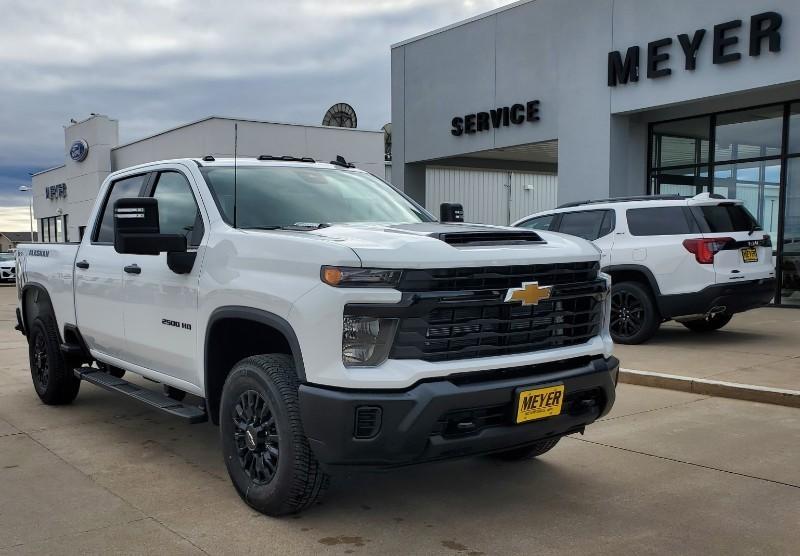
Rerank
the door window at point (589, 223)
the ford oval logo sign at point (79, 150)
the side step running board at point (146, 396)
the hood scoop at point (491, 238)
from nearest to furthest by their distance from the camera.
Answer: the hood scoop at point (491, 238) → the side step running board at point (146, 396) → the door window at point (589, 223) → the ford oval logo sign at point (79, 150)

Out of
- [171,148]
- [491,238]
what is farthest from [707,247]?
[171,148]

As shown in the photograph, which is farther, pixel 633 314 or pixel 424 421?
pixel 633 314

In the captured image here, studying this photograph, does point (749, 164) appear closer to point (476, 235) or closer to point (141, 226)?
point (476, 235)

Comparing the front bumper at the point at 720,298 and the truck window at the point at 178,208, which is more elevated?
the truck window at the point at 178,208

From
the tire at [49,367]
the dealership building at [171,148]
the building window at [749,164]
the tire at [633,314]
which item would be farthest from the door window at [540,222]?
the dealership building at [171,148]

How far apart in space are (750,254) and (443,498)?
20.8 feet

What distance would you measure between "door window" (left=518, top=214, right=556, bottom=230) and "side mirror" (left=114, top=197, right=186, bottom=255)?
704cm

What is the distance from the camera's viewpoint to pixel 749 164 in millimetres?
14055

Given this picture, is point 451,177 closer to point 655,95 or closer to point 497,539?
point 655,95

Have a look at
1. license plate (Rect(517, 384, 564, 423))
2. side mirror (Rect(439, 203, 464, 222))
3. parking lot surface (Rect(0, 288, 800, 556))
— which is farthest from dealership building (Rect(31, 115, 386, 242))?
license plate (Rect(517, 384, 564, 423))

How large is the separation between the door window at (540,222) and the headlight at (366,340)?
7427 mm

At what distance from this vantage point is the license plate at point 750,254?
8.89 m

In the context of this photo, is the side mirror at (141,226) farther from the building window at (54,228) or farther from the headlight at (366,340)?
the building window at (54,228)

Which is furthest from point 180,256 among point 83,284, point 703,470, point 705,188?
point 705,188
